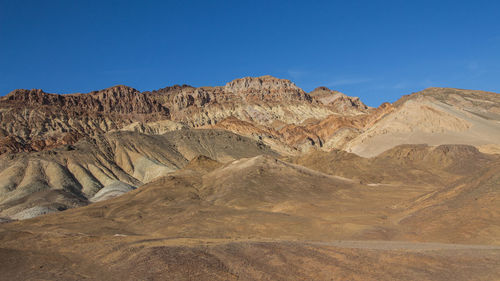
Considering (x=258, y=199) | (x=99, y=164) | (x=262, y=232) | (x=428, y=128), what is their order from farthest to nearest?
(x=99, y=164)
(x=428, y=128)
(x=258, y=199)
(x=262, y=232)

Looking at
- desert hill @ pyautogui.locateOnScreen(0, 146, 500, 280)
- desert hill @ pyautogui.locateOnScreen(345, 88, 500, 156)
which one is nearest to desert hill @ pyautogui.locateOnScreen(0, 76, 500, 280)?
desert hill @ pyautogui.locateOnScreen(0, 146, 500, 280)

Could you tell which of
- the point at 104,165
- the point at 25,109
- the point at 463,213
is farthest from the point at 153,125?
the point at 463,213

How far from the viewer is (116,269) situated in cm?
2003

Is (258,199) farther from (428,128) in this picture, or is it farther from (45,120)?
(45,120)

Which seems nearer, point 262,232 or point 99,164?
point 262,232

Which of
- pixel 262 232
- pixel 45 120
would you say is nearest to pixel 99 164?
pixel 45 120

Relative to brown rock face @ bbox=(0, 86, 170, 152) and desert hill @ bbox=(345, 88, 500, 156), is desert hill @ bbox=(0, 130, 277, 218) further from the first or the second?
desert hill @ bbox=(345, 88, 500, 156)

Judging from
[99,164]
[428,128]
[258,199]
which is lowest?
[258,199]

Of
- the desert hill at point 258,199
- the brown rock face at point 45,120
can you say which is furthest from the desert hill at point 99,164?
the brown rock face at point 45,120

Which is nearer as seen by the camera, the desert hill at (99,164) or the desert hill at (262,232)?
the desert hill at (262,232)

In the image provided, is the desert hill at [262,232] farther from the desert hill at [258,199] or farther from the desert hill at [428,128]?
the desert hill at [428,128]

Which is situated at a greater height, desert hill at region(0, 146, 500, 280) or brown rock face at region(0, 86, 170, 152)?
brown rock face at region(0, 86, 170, 152)

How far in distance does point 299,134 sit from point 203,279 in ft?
Result: 486

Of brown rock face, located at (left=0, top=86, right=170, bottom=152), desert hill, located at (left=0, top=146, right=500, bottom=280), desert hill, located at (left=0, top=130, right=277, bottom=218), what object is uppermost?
brown rock face, located at (left=0, top=86, right=170, bottom=152)
